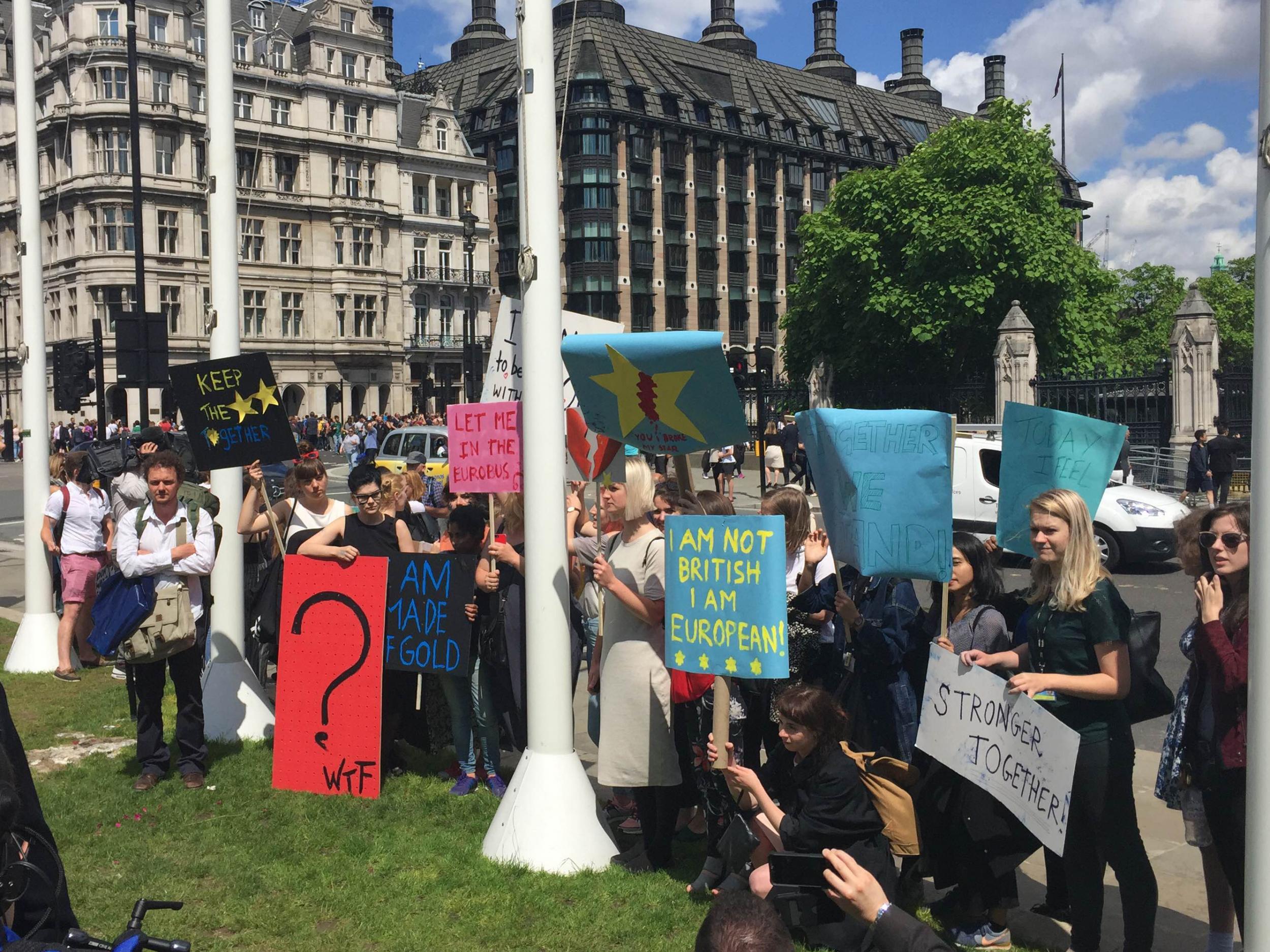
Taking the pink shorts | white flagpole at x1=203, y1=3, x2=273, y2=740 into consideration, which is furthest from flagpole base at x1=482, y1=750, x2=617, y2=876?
the pink shorts

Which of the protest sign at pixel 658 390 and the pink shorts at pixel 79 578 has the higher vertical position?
the protest sign at pixel 658 390

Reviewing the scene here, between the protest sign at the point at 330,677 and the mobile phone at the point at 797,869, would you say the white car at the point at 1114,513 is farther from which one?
the mobile phone at the point at 797,869

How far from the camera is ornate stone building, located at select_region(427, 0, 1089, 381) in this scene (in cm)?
7538

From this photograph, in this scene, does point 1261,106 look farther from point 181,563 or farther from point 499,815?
point 181,563

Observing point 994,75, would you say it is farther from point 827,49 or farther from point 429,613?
point 429,613

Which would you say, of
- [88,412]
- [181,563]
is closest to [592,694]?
[181,563]

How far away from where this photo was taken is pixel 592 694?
696cm

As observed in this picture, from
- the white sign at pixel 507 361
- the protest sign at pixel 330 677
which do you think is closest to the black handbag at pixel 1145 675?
the white sign at pixel 507 361

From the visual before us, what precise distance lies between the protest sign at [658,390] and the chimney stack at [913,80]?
10428 centimetres

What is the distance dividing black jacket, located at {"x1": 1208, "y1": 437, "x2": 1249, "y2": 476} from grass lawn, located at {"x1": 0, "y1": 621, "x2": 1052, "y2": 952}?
18170mm

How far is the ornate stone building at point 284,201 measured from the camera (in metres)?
54.1

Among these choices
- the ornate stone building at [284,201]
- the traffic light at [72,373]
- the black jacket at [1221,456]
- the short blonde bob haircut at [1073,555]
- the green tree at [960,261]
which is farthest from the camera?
the ornate stone building at [284,201]

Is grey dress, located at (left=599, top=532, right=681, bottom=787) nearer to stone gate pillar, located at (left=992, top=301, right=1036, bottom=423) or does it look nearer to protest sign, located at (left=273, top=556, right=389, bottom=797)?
protest sign, located at (left=273, top=556, right=389, bottom=797)

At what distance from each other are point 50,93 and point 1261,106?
5646cm
